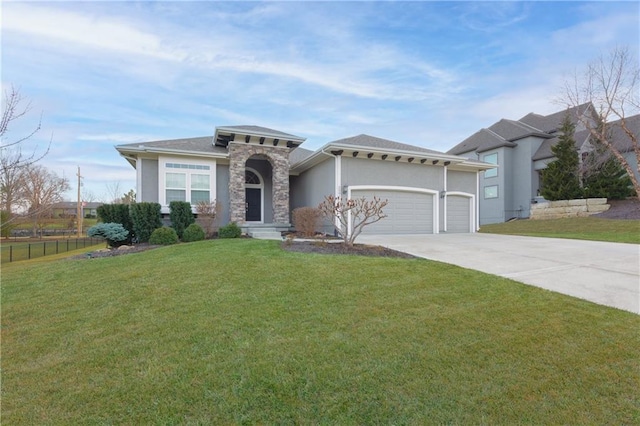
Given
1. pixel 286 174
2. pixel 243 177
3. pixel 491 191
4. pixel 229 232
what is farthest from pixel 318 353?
pixel 491 191

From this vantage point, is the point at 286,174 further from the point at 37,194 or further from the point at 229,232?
the point at 37,194

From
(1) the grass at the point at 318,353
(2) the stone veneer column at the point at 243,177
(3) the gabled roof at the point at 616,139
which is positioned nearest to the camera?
(1) the grass at the point at 318,353

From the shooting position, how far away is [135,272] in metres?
6.13

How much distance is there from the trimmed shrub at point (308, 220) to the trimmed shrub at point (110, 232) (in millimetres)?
6671

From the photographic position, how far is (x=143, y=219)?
11.8 meters

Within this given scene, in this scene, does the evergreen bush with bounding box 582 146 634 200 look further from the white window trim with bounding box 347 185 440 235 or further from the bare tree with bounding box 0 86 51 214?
the bare tree with bounding box 0 86 51 214

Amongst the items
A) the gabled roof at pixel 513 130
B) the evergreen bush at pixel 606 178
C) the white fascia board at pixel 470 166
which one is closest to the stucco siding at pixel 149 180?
the white fascia board at pixel 470 166

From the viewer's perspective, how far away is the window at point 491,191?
25.5 metres

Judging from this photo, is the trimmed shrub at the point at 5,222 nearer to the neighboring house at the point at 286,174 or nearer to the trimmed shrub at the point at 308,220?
the neighboring house at the point at 286,174

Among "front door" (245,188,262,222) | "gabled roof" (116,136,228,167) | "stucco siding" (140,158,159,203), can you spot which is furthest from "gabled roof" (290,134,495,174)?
"stucco siding" (140,158,159,203)

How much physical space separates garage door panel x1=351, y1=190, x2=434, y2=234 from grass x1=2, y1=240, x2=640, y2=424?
8282 mm

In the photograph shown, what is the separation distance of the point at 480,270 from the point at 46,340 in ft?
22.5

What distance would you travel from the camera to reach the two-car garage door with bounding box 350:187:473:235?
44.2 ft

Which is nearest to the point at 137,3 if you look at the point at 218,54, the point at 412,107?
the point at 218,54
